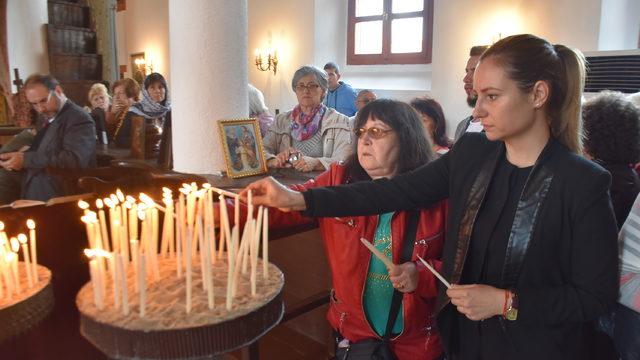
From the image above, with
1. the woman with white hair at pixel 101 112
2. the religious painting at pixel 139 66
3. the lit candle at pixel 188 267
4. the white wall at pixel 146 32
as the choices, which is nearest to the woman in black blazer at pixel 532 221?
the lit candle at pixel 188 267

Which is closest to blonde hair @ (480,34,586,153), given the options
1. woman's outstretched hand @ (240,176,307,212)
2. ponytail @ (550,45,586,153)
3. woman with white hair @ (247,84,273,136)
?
ponytail @ (550,45,586,153)

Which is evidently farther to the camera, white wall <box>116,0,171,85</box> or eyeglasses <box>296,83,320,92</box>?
white wall <box>116,0,171,85</box>

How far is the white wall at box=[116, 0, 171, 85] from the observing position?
1138 cm

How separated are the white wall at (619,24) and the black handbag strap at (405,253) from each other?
509 centimetres

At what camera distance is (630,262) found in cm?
132

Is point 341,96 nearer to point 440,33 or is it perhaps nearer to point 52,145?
point 440,33

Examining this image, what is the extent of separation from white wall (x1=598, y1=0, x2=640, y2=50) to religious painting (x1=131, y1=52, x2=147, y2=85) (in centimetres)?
923

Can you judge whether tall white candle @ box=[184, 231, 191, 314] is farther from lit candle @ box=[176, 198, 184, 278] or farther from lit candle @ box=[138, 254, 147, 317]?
lit candle @ box=[176, 198, 184, 278]

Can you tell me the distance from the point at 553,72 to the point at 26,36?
7692 mm

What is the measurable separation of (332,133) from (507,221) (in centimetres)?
193

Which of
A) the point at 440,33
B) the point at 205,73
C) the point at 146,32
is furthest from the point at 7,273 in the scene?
the point at 146,32

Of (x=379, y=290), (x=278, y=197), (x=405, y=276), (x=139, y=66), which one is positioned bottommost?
(x=379, y=290)

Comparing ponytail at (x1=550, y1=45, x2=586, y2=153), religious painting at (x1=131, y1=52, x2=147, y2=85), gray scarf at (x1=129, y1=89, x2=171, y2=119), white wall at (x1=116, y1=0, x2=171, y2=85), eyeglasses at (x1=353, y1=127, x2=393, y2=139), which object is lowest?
gray scarf at (x1=129, y1=89, x2=171, y2=119)

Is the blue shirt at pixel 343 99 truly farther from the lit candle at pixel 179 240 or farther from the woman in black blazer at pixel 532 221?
the lit candle at pixel 179 240
